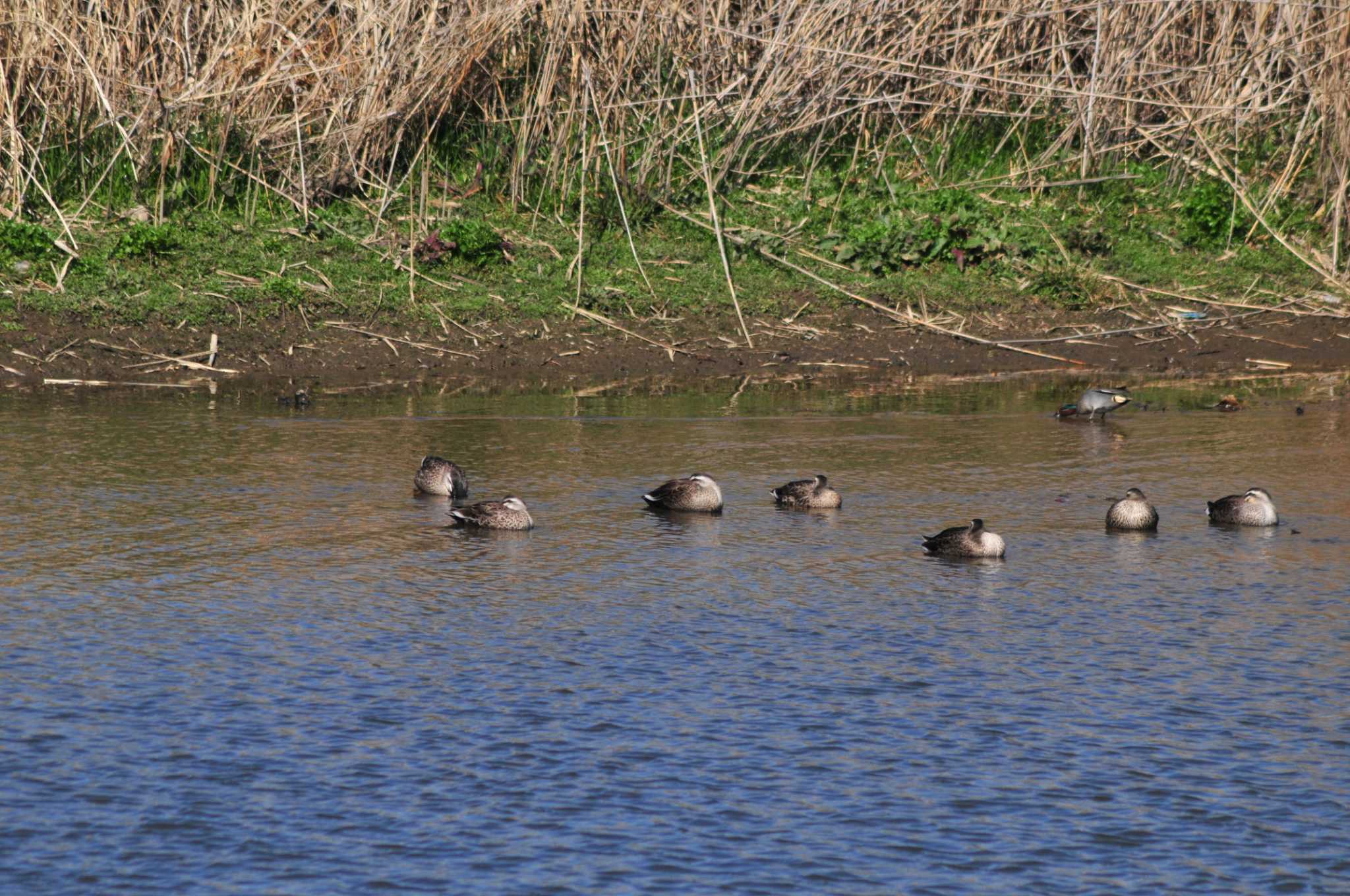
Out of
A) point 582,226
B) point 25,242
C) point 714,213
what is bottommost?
point 25,242

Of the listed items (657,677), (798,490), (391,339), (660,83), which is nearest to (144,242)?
(391,339)

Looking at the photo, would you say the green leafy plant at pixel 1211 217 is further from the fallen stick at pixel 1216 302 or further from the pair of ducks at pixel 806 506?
the pair of ducks at pixel 806 506

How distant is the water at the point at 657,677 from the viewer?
6.12 metres

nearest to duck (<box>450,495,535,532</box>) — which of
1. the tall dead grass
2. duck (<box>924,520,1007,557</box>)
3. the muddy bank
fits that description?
duck (<box>924,520,1007,557</box>)

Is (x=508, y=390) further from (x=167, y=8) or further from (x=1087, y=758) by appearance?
(x=1087, y=758)

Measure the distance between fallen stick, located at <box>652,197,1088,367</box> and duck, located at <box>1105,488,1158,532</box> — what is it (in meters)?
7.30

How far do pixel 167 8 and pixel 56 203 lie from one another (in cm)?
244

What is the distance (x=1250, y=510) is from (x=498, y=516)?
4593 millimetres

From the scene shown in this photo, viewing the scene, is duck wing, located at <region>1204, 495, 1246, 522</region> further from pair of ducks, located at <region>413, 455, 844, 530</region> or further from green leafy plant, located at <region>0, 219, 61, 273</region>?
green leafy plant, located at <region>0, 219, 61, 273</region>

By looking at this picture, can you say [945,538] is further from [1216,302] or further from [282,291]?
[1216,302]

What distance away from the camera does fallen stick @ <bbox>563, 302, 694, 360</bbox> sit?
59.1 feet

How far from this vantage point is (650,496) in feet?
38.3

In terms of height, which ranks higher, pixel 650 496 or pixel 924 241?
pixel 924 241

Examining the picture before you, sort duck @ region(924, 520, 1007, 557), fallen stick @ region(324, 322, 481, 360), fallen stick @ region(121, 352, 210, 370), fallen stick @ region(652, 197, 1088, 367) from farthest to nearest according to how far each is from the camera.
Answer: fallen stick @ region(652, 197, 1088, 367), fallen stick @ region(324, 322, 481, 360), fallen stick @ region(121, 352, 210, 370), duck @ region(924, 520, 1007, 557)
